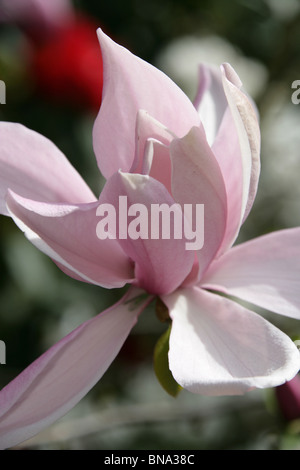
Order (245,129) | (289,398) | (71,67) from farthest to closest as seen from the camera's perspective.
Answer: (71,67) < (289,398) < (245,129)

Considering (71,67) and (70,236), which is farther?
(71,67)

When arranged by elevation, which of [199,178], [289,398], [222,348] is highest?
[199,178]

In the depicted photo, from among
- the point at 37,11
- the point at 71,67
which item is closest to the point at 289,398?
the point at 71,67

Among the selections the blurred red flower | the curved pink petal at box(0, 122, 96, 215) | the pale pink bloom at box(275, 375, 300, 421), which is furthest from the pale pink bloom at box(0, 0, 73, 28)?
the pale pink bloom at box(275, 375, 300, 421)

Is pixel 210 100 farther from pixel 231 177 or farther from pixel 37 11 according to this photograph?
pixel 37 11

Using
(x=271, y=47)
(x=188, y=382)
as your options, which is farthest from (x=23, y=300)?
(x=188, y=382)

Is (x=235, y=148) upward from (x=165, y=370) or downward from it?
upward

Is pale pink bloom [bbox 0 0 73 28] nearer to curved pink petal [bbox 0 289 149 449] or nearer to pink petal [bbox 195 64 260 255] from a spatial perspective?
pink petal [bbox 195 64 260 255]

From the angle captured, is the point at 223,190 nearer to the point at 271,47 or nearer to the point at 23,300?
the point at 23,300
